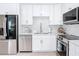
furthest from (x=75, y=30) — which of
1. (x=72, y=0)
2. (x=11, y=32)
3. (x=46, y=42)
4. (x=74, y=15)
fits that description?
(x=72, y=0)

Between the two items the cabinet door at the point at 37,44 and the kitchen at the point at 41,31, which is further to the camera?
the cabinet door at the point at 37,44

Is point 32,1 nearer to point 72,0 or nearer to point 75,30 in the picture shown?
point 72,0

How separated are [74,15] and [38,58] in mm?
1012

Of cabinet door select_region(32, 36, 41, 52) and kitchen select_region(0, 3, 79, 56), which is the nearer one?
kitchen select_region(0, 3, 79, 56)

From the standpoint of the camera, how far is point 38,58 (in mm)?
855

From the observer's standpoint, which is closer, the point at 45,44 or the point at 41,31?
the point at 45,44

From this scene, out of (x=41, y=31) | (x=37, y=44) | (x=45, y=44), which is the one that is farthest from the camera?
(x=41, y=31)

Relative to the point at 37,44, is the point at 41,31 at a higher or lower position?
higher

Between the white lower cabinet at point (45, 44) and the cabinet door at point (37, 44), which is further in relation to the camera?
the cabinet door at point (37, 44)

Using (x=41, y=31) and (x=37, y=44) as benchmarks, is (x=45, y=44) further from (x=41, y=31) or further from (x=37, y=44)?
(x=41, y=31)

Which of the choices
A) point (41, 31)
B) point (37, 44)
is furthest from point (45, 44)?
point (41, 31)

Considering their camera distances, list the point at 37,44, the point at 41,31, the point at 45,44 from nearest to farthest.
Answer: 1. the point at 45,44
2. the point at 37,44
3. the point at 41,31

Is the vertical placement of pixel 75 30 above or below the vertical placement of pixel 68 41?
above

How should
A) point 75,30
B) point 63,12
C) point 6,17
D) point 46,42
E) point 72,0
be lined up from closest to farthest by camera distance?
point 72,0, point 63,12, point 46,42, point 6,17, point 75,30
